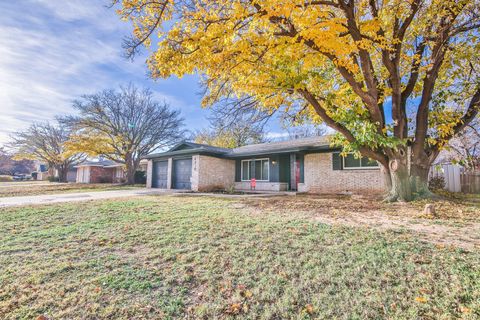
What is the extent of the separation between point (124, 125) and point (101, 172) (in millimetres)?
12175

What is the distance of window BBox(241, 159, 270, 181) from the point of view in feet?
51.0

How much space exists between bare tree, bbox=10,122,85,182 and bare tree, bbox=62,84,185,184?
10334mm

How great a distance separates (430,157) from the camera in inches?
314

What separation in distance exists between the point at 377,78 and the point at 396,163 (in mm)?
3155

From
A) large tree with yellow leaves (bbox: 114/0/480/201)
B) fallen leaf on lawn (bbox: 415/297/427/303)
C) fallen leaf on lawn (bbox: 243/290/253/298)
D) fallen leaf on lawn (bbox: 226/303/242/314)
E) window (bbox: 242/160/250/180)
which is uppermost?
large tree with yellow leaves (bbox: 114/0/480/201)

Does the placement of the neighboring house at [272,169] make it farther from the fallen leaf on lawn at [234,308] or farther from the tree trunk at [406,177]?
the fallen leaf on lawn at [234,308]

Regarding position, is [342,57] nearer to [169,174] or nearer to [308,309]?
[308,309]

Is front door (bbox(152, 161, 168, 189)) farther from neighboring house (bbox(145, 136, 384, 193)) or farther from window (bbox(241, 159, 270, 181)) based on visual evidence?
window (bbox(241, 159, 270, 181))

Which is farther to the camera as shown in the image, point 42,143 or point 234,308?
point 42,143

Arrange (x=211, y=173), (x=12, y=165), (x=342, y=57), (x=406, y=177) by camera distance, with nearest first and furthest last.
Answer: (x=342, y=57), (x=406, y=177), (x=211, y=173), (x=12, y=165)

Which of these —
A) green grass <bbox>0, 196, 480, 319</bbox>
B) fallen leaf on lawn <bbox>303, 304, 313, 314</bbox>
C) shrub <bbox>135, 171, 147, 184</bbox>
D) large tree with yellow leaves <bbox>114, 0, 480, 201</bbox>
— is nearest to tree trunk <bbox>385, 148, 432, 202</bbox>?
large tree with yellow leaves <bbox>114, 0, 480, 201</bbox>

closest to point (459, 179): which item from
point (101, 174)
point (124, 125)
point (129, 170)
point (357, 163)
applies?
point (357, 163)

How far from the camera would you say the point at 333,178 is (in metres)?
12.7

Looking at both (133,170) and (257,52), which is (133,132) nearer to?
(133,170)
